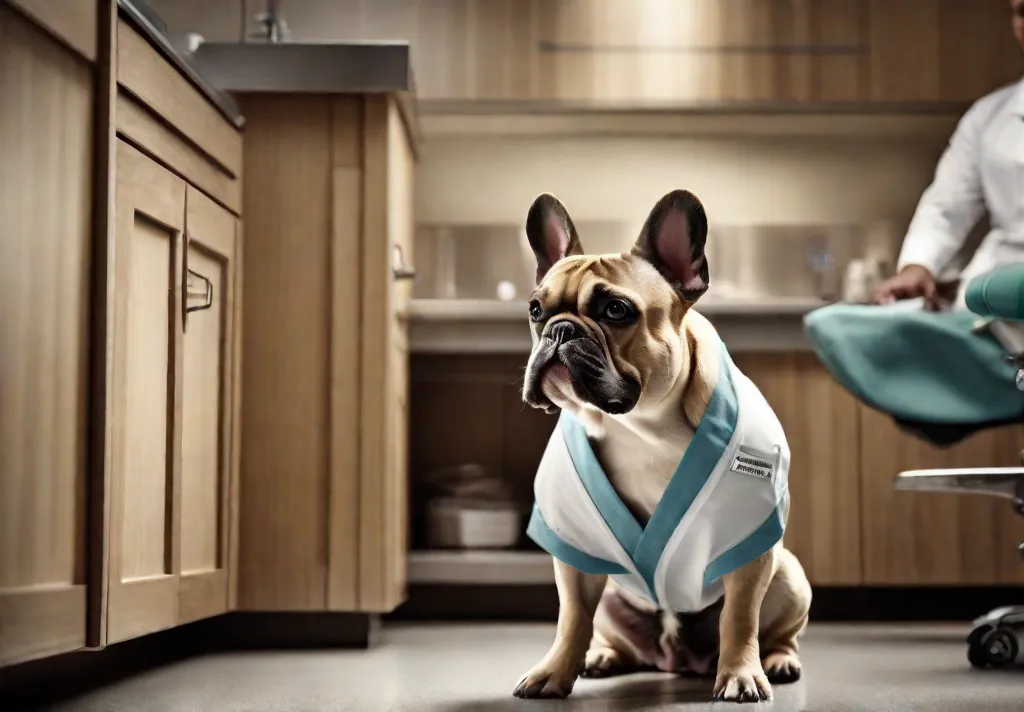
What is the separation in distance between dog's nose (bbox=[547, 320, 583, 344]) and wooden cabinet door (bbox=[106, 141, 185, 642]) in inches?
23.1

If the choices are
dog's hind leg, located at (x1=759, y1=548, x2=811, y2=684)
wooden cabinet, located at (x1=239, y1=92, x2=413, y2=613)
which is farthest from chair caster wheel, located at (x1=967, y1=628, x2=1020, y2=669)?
wooden cabinet, located at (x1=239, y1=92, x2=413, y2=613)

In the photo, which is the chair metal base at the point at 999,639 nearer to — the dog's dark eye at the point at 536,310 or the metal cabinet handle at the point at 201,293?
the dog's dark eye at the point at 536,310

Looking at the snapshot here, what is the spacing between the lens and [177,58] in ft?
5.73

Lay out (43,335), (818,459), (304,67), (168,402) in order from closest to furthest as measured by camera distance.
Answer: (43,335) < (168,402) < (304,67) < (818,459)

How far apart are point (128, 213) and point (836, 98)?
1.89m

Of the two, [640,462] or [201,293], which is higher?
[201,293]

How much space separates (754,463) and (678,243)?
0.31 m

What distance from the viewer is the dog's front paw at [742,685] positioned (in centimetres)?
150

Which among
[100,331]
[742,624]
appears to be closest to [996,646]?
[742,624]

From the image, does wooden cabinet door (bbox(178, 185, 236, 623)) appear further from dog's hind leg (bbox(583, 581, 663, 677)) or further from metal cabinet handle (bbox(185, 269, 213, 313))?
dog's hind leg (bbox(583, 581, 663, 677))

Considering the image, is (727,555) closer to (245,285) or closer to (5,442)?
(5,442)

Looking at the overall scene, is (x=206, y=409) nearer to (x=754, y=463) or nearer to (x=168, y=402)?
(x=168, y=402)

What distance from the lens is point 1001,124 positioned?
2.43 meters

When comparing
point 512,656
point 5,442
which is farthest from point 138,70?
point 512,656
